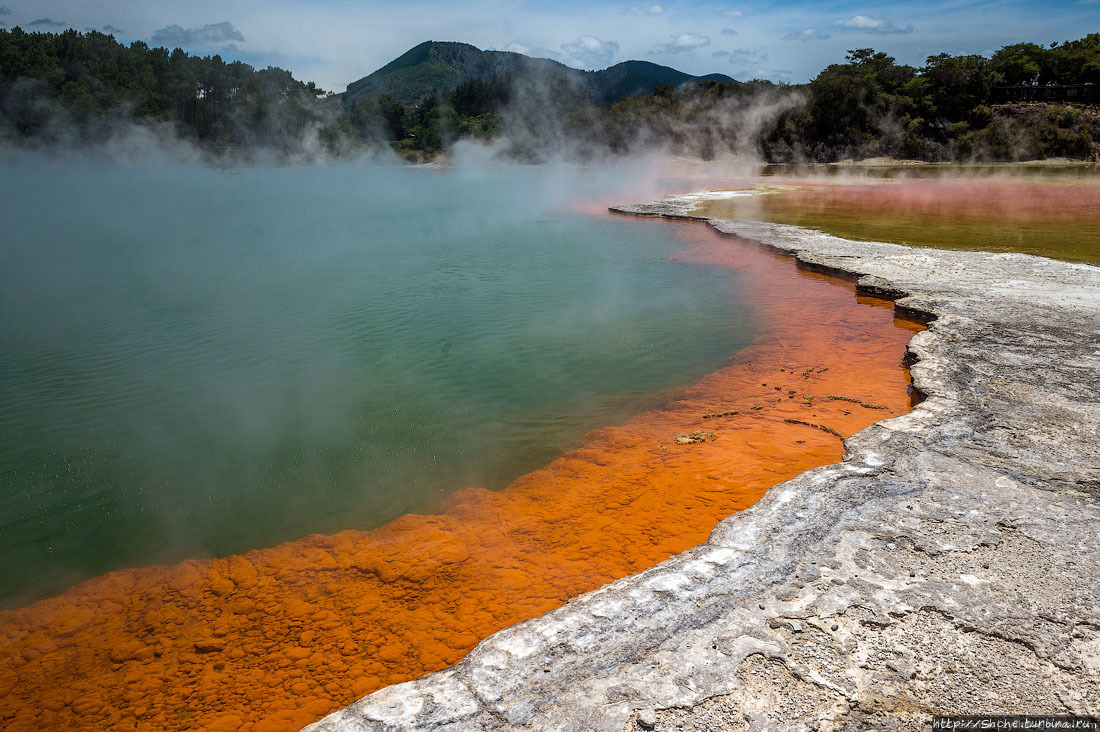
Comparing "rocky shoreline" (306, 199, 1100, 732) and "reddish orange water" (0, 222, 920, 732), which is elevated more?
"rocky shoreline" (306, 199, 1100, 732)

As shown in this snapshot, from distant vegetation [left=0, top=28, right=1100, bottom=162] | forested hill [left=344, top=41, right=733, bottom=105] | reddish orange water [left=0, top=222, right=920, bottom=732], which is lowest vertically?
reddish orange water [left=0, top=222, right=920, bottom=732]

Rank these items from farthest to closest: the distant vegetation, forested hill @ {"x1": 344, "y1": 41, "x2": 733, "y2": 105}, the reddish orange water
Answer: forested hill @ {"x1": 344, "y1": 41, "x2": 733, "y2": 105} → the distant vegetation → the reddish orange water

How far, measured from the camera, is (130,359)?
21.5 feet

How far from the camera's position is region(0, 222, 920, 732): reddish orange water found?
2.58 m

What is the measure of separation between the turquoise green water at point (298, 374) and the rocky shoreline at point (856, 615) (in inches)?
75.2

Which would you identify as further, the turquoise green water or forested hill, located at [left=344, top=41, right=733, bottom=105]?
forested hill, located at [left=344, top=41, right=733, bottom=105]

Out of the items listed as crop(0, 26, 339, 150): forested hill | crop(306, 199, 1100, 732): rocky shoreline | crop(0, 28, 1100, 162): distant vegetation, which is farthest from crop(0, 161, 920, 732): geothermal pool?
crop(0, 26, 339, 150): forested hill

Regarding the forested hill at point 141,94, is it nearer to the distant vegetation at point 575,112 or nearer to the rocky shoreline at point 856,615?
the distant vegetation at point 575,112

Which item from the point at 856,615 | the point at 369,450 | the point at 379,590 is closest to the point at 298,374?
the point at 369,450

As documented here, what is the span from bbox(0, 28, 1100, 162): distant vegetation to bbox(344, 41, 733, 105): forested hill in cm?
7404

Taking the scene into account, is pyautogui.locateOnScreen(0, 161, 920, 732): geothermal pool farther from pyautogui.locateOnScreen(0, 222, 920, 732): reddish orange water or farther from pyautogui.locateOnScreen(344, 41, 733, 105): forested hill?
pyautogui.locateOnScreen(344, 41, 733, 105): forested hill

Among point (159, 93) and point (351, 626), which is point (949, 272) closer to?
point (351, 626)

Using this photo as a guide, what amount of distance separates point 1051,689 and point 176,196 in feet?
102

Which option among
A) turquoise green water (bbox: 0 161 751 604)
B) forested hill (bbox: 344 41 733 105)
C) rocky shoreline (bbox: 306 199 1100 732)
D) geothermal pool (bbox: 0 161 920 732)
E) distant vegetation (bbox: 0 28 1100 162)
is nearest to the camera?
rocky shoreline (bbox: 306 199 1100 732)
